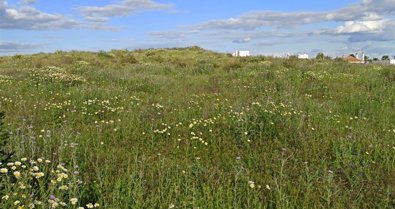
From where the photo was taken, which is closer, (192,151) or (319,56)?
(192,151)

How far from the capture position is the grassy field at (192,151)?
3590 mm

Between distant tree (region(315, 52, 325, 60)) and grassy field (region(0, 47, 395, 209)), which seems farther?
distant tree (region(315, 52, 325, 60))

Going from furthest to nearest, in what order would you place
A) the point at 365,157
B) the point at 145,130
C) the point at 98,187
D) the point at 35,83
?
the point at 35,83
the point at 145,130
the point at 365,157
the point at 98,187

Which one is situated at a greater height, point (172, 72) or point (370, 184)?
point (172, 72)

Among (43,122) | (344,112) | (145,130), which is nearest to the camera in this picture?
(145,130)

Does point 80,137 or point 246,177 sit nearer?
point 246,177

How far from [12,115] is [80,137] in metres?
2.36

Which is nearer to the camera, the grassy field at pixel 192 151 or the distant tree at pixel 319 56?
the grassy field at pixel 192 151

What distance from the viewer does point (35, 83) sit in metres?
10.3

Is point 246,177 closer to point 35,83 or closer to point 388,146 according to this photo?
point 388,146

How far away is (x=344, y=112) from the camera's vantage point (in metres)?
7.87

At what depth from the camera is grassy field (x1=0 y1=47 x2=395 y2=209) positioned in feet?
11.8

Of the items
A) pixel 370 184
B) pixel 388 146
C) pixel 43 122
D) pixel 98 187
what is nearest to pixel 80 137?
pixel 43 122

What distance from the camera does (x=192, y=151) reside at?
17.5ft
